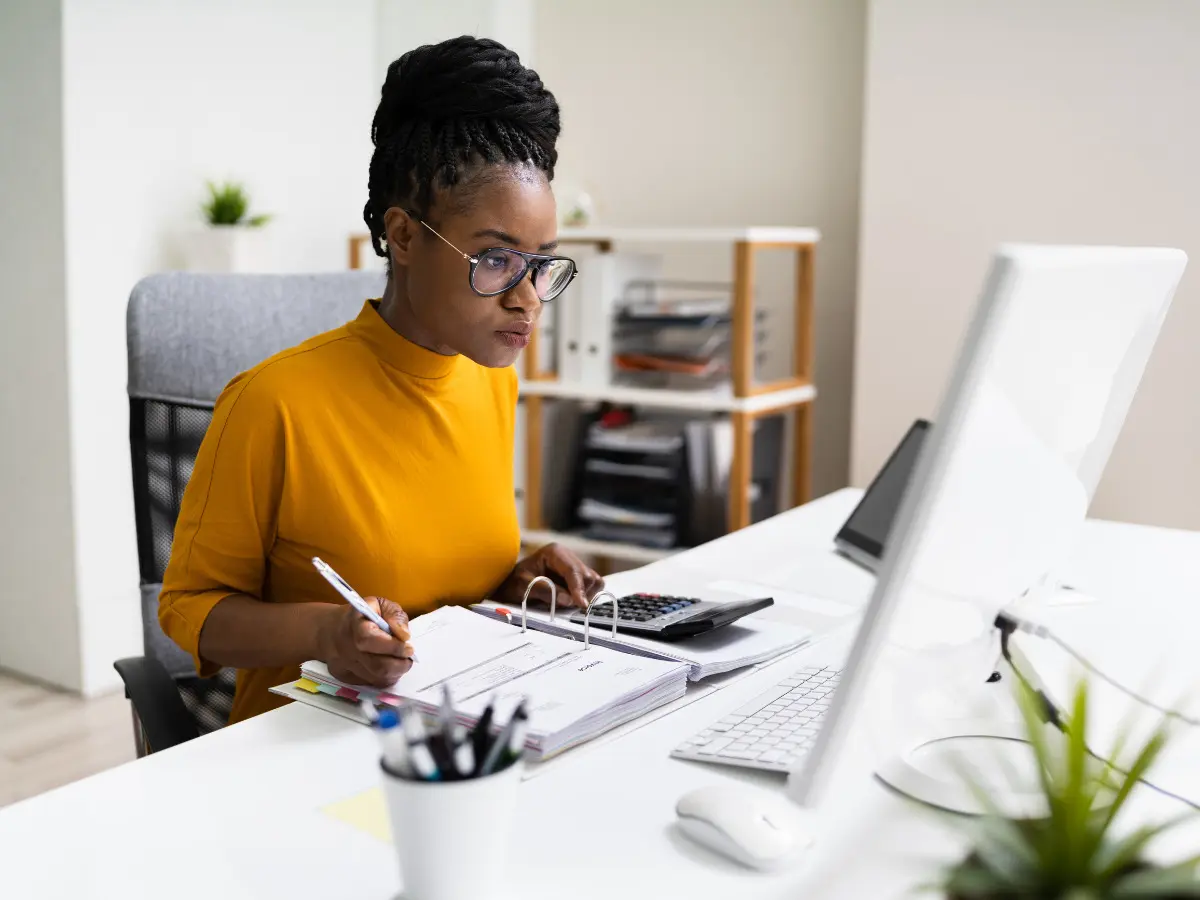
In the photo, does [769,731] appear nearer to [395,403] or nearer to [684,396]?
[395,403]

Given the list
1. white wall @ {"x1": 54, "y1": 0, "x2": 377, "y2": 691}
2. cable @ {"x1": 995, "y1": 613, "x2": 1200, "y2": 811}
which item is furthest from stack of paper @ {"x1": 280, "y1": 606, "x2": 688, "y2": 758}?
white wall @ {"x1": 54, "y1": 0, "x2": 377, "y2": 691}

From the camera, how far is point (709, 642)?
1.15m

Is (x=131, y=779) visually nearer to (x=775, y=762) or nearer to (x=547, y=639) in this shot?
(x=547, y=639)

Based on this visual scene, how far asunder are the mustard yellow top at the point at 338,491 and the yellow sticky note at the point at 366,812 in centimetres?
35

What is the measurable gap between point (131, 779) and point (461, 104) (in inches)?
28.1

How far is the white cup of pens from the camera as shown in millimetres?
630

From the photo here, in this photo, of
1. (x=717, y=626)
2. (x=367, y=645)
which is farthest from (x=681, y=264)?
(x=367, y=645)

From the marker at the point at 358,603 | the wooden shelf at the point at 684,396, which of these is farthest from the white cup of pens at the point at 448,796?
the wooden shelf at the point at 684,396

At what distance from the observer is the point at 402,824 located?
25.4 inches

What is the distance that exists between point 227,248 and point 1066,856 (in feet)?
8.57

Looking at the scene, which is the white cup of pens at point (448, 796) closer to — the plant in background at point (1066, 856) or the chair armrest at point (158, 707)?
the plant in background at point (1066, 856)

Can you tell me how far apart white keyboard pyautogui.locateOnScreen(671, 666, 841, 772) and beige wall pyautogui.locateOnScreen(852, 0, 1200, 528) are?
1726 millimetres

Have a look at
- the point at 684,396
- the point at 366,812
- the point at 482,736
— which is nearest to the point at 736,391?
the point at 684,396

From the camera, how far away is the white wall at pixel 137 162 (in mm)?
2648
